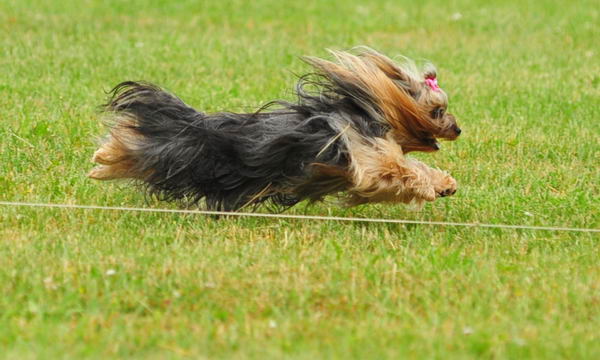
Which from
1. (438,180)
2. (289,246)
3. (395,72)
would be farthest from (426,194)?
(289,246)

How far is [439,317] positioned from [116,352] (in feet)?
4.85

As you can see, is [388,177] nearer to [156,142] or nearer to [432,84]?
[432,84]

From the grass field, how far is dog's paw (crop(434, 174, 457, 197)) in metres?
0.23

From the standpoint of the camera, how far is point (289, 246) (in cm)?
621

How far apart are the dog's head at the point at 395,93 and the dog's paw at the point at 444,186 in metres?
0.21

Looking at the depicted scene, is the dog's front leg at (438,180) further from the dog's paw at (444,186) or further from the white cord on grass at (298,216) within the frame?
the white cord on grass at (298,216)

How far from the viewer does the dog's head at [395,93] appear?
6.45m

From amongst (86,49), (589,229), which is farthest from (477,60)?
(589,229)

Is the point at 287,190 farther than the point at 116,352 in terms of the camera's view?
Yes

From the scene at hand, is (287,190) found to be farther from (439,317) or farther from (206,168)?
(439,317)

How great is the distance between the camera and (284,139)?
641 cm

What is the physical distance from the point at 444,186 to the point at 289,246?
1.12 m

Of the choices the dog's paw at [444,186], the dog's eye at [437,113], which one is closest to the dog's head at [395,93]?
the dog's eye at [437,113]

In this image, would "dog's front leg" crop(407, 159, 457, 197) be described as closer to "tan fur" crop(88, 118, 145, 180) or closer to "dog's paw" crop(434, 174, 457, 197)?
"dog's paw" crop(434, 174, 457, 197)
